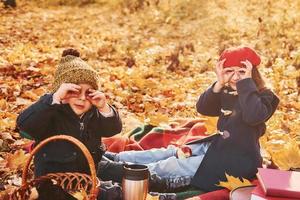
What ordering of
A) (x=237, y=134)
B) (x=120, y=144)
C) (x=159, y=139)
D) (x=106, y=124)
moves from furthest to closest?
1. (x=159, y=139)
2. (x=120, y=144)
3. (x=237, y=134)
4. (x=106, y=124)

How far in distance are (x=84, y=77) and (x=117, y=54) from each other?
390cm

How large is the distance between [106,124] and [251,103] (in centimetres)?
73

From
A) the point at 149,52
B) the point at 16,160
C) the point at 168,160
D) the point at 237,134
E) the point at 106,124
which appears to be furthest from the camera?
the point at 149,52

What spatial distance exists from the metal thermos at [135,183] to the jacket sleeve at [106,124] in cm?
27

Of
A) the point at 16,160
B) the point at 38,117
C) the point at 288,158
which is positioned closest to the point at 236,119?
the point at 288,158

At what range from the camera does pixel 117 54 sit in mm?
6441

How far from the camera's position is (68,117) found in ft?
8.54

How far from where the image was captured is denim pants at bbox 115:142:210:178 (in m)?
2.94

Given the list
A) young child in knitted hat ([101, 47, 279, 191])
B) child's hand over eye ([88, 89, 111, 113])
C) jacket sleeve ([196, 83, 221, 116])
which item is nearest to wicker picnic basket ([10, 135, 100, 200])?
child's hand over eye ([88, 89, 111, 113])

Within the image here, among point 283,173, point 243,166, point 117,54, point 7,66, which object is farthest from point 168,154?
point 117,54

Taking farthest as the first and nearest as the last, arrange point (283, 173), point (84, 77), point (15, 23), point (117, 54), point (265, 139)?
point (15, 23)
point (117, 54)
point (265, 139)
point (84, 77)
point (283, 173)

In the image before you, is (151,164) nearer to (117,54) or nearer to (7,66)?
(7,66)

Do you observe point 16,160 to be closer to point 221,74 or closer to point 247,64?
point 221,74

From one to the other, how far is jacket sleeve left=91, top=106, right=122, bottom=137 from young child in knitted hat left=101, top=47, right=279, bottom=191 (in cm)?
40
